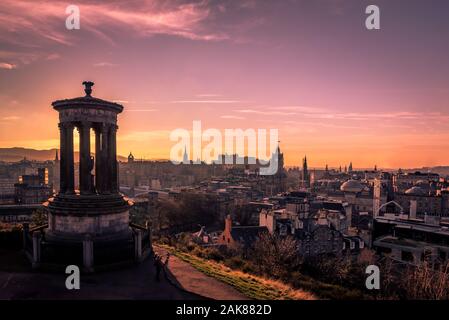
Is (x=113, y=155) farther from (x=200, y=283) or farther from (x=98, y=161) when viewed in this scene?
(x=200, y=283)

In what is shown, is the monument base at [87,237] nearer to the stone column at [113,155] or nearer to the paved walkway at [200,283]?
the stone column at [113,155]

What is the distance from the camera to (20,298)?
1299cm

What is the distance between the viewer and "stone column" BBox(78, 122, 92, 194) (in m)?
19.9

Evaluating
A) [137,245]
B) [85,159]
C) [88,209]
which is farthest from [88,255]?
[85,159]

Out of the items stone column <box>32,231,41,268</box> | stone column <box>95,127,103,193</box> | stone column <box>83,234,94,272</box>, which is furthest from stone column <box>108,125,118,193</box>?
stone column <box>32,231,41,268</box>

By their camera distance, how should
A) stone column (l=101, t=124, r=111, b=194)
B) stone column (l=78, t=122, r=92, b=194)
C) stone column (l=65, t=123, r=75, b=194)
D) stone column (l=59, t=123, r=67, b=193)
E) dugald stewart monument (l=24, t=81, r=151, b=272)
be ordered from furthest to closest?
stone column (l=101, t=124, r=111, b=194), stone column (l=59, t=123, r=67, b=193), stone column (l=65, t=123, r=75, b=194), stone column (l=78, t=122, r=92, b=194), dugald stewart monument (l=24, t=81, r=151, b=272)

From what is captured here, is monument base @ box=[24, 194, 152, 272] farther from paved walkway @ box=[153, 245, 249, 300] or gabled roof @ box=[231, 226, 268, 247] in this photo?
gabled roof @ box=[231, 226, 268, 247]

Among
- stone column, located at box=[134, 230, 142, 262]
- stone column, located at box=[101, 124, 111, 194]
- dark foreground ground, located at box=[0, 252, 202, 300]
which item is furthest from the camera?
stone column, located at box=[101, 124, 111, 194]

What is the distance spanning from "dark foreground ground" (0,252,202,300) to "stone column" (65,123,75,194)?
4.97 m

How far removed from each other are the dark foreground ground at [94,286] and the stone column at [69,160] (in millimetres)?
4974

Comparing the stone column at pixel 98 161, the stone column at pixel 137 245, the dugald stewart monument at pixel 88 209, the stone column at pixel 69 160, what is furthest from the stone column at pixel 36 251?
the stone column at pixel 98 161

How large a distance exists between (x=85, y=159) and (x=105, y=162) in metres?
1.15
